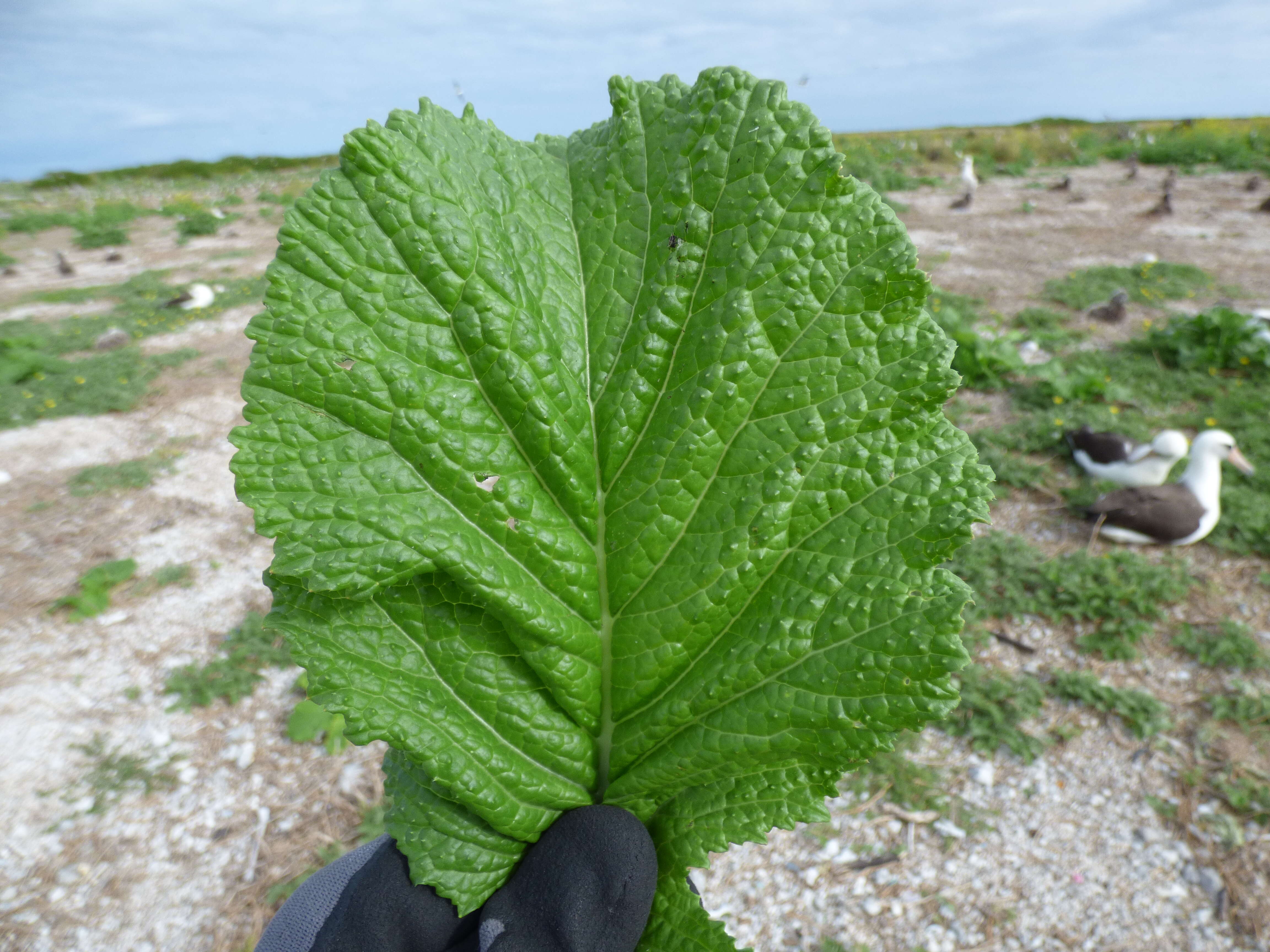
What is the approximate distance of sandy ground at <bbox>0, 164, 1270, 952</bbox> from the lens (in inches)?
130

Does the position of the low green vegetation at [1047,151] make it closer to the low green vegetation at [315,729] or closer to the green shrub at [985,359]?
the green shrub at [985,359]

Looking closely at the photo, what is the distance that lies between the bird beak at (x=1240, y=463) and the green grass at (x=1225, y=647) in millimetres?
1815

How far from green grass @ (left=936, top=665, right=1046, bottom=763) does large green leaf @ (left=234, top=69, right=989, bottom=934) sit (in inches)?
125

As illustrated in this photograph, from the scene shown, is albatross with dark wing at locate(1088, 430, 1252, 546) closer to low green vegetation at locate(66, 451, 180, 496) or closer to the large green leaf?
the large green leaf

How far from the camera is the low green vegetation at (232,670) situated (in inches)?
174

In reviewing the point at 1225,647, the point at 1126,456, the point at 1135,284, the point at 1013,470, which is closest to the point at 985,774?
the point at 1225,647

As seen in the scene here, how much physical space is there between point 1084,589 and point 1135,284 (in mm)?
7549

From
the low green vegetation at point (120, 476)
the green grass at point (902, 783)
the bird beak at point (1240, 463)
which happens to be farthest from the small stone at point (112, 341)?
the bird beak at point (1240, 463)

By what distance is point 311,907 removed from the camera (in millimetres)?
1880

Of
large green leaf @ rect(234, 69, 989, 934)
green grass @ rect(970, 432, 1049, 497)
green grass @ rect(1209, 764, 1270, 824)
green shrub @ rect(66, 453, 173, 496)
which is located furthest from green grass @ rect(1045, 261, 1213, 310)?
green shrub @ rect(66, 453, 173, 496)

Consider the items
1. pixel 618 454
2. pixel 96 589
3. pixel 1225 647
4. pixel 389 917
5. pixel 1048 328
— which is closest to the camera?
pixel 618 454

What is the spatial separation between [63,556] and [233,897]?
3.50m

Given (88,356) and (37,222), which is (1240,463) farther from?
(37,222)

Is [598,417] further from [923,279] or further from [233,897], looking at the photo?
[233,897]
